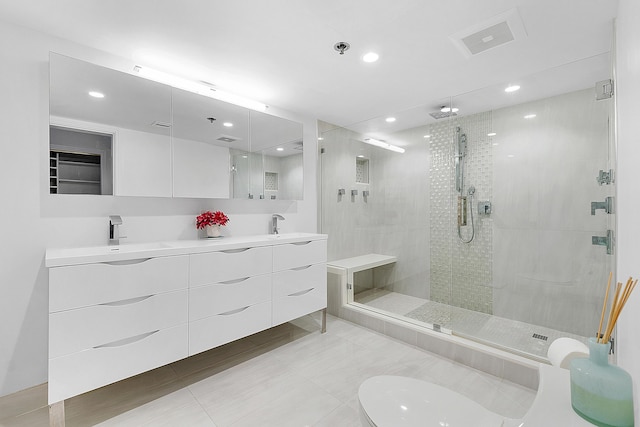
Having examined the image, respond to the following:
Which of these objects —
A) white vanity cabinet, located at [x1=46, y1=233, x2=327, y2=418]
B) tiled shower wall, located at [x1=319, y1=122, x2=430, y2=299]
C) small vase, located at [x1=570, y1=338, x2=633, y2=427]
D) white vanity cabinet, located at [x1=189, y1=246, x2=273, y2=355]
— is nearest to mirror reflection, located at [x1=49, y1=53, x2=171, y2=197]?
white vanity cabinet, located at [x1=46, y1=233, x2=327, y2=418]

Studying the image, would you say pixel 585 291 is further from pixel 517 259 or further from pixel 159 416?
pixel 159 416

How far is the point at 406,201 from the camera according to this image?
333 centimetres

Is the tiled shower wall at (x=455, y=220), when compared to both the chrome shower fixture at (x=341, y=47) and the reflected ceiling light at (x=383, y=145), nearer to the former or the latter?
the reflected ceiling light at (x=383, y=145)

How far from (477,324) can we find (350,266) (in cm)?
130

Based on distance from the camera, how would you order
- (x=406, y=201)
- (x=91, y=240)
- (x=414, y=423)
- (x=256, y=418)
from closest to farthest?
(x=414, y=423) < (x=256, y=418) < (x=91, y=240) < (x=406, y=201)

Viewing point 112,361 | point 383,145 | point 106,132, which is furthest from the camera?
point 383,145

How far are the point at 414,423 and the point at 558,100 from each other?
97.8 inches

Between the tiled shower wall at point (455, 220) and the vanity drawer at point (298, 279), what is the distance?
1276 millimetres

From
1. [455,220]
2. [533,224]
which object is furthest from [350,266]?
[533,224]

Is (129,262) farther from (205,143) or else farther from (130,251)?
(205,143)

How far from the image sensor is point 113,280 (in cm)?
159

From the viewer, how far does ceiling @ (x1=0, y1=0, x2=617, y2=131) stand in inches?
61.0

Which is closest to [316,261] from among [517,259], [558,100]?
[517,259]

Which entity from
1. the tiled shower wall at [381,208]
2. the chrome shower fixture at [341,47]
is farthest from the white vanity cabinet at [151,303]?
the chrome shower fixture at [341,47]
